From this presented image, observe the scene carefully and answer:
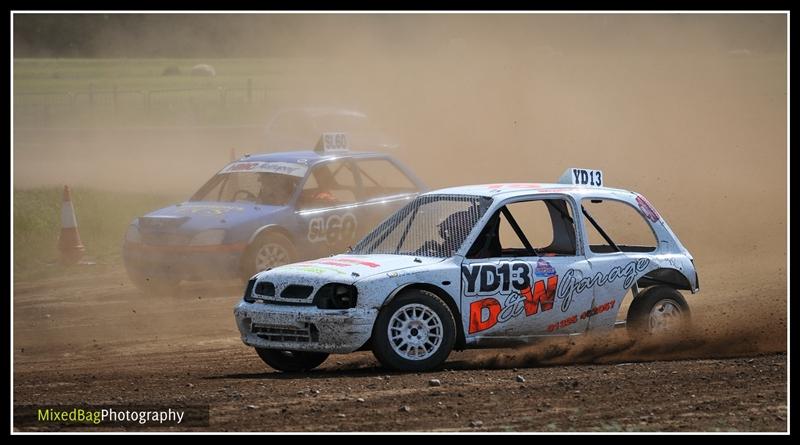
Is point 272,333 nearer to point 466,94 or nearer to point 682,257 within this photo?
point 682,257

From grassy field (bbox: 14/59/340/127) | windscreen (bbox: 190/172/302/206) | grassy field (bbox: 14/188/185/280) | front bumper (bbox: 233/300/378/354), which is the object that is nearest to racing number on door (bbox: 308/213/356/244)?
windscreen (bbox: 190/172/302/206)

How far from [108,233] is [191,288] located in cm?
506

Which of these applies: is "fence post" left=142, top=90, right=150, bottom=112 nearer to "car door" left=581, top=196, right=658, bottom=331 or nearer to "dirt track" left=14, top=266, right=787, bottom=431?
"dirt track" left=14, top=266, right=787, bottom=431

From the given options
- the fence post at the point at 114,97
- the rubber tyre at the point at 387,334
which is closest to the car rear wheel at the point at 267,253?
the rubber tyre at the point at 387,334

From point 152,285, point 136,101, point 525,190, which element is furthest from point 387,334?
point 136,101

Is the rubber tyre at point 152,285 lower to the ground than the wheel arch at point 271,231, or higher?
lower

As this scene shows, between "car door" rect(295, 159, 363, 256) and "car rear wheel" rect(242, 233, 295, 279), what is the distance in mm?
230

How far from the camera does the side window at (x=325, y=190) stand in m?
14.9

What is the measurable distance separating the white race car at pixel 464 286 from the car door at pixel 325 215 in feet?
13.8

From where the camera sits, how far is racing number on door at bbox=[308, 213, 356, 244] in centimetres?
1469

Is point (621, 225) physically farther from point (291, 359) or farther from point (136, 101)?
point (136, 101)

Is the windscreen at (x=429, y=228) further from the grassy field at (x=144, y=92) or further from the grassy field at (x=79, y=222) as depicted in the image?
the grassy field at (x=144, y=92)

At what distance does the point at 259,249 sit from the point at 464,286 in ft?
16.9

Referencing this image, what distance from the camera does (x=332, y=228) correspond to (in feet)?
48.6
